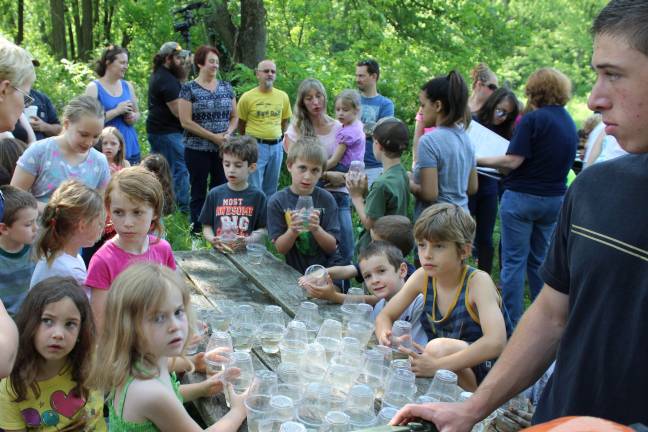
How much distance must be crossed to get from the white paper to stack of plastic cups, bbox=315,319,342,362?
3.32 m

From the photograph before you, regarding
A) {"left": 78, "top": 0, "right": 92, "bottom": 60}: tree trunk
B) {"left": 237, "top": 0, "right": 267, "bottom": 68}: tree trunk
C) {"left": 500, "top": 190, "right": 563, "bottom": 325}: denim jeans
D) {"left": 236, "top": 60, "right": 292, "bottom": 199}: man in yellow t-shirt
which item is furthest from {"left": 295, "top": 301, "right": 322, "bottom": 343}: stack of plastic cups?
{"left": 78, "top": 0, "right": 92, "bottom": 60}: tree trunk

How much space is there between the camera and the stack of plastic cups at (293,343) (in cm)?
267

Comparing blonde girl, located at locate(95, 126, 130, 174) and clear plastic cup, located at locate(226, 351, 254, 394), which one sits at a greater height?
blonde girl, located at locate(95, 126, 130, 174)

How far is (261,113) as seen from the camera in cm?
722

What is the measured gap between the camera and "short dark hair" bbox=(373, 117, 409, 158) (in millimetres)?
4547

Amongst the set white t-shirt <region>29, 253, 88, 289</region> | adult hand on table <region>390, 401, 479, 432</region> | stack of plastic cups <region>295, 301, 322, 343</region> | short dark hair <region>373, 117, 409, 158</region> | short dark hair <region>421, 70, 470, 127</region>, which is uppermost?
short dark hair <region>421, 70, 470, 127</region>

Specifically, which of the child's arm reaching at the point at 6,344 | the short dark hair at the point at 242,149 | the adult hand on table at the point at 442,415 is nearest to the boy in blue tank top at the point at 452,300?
the adult hand on table at the point at 442,415

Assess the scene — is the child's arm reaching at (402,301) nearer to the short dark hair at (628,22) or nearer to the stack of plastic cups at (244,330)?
the stack of plastic cups at (244,330)

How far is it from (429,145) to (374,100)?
2899 millimetres

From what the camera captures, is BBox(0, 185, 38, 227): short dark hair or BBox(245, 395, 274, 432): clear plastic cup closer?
BBox(245, 395, 274, 432): clear plastic cup

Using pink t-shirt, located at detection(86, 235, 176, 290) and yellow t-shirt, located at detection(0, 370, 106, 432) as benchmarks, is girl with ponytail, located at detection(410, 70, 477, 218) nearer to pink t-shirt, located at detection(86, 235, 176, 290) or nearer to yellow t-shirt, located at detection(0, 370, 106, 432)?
pink t-shirt, located at detection(86, 235, 176, 290)

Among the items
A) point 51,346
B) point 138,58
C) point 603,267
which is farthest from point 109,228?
point 138,58

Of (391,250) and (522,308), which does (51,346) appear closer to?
(391,250)

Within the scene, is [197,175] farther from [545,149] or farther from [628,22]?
[628,22]
